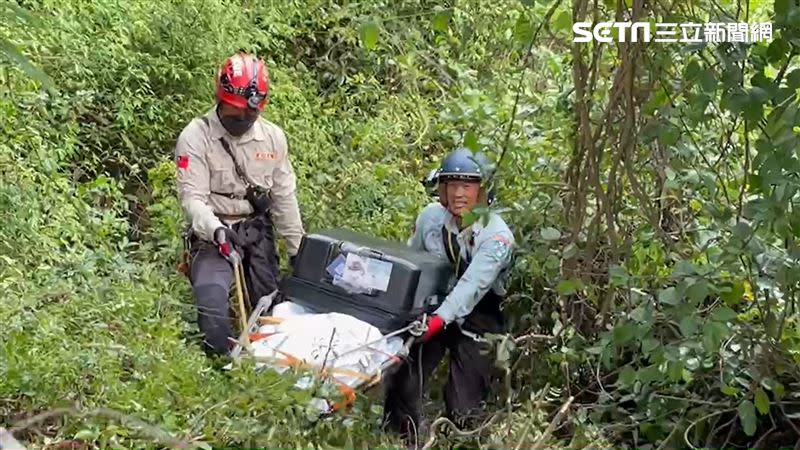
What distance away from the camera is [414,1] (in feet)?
32.4

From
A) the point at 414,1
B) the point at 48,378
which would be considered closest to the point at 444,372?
the point at 48,378

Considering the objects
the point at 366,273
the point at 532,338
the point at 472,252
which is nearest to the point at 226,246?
the point at 366,273

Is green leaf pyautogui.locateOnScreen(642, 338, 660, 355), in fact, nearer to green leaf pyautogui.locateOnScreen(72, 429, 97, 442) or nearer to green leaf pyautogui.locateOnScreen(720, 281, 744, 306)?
green leaf pyautogui.locateOnScreen(720, 281, 744, 306)

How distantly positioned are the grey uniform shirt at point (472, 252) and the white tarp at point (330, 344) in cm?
39

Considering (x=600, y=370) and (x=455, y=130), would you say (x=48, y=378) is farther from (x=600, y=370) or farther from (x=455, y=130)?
(x=455, y=130)

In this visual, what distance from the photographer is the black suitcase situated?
512 cm

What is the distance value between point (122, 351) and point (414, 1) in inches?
239

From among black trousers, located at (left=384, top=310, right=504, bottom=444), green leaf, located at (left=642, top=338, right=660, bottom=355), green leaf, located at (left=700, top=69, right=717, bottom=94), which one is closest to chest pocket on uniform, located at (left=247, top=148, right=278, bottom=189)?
black trousers, located at (left=384, top=310, right=504, bottom=444)

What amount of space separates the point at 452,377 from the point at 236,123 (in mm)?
1621

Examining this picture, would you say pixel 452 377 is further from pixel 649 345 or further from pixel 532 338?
pixel 649 345

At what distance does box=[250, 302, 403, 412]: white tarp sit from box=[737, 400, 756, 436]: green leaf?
1411 millimetres

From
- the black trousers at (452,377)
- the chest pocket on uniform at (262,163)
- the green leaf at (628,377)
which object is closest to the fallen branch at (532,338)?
the black trousers at (452,377)

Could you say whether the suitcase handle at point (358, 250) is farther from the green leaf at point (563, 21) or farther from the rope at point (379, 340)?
the green leaf at point (563, 21)

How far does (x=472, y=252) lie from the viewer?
17.8 ft
